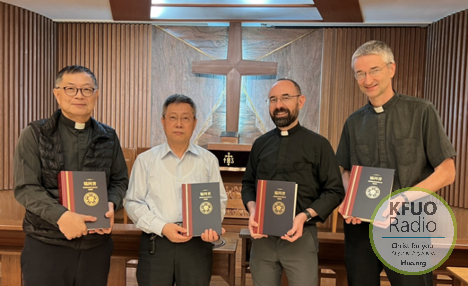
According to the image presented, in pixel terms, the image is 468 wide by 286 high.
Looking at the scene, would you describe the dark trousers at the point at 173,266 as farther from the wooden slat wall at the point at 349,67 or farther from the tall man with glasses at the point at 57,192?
the wooden slat wall at the point at 349,67

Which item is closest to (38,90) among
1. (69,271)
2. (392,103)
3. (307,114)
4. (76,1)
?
(76,1)

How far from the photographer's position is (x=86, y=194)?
1.87 meters

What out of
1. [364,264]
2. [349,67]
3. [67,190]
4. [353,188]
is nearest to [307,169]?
[353,188]

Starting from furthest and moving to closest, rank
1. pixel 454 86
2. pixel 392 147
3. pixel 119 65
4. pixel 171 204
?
1. pixel 119 65
2. pixel 454 86
3. pixel 171 204
4. pixel 392 147

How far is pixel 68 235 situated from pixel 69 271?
0.22 m

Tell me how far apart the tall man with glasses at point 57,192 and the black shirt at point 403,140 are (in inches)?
53.0

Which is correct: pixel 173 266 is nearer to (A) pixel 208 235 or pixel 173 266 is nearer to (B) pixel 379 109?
(A) pixel 208 235

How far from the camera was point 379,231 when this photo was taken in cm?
Answer: 198

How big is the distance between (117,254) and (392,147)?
1918 millimetres

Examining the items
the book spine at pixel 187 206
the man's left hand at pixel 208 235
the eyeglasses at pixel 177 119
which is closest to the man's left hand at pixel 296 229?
the man's left hand at pixel 208 235

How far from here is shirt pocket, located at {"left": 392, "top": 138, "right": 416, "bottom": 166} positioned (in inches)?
78.7

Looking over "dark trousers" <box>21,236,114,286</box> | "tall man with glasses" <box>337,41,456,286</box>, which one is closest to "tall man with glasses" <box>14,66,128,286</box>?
"dark trousers" <box>21,236,114,286</box>

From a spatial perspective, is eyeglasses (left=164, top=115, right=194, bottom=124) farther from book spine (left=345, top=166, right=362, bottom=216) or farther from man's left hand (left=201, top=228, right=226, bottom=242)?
book spine (left=345, top=166, right=362, bottom=216)

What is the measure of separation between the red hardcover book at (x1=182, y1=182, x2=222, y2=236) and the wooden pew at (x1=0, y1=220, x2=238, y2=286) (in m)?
0.71
